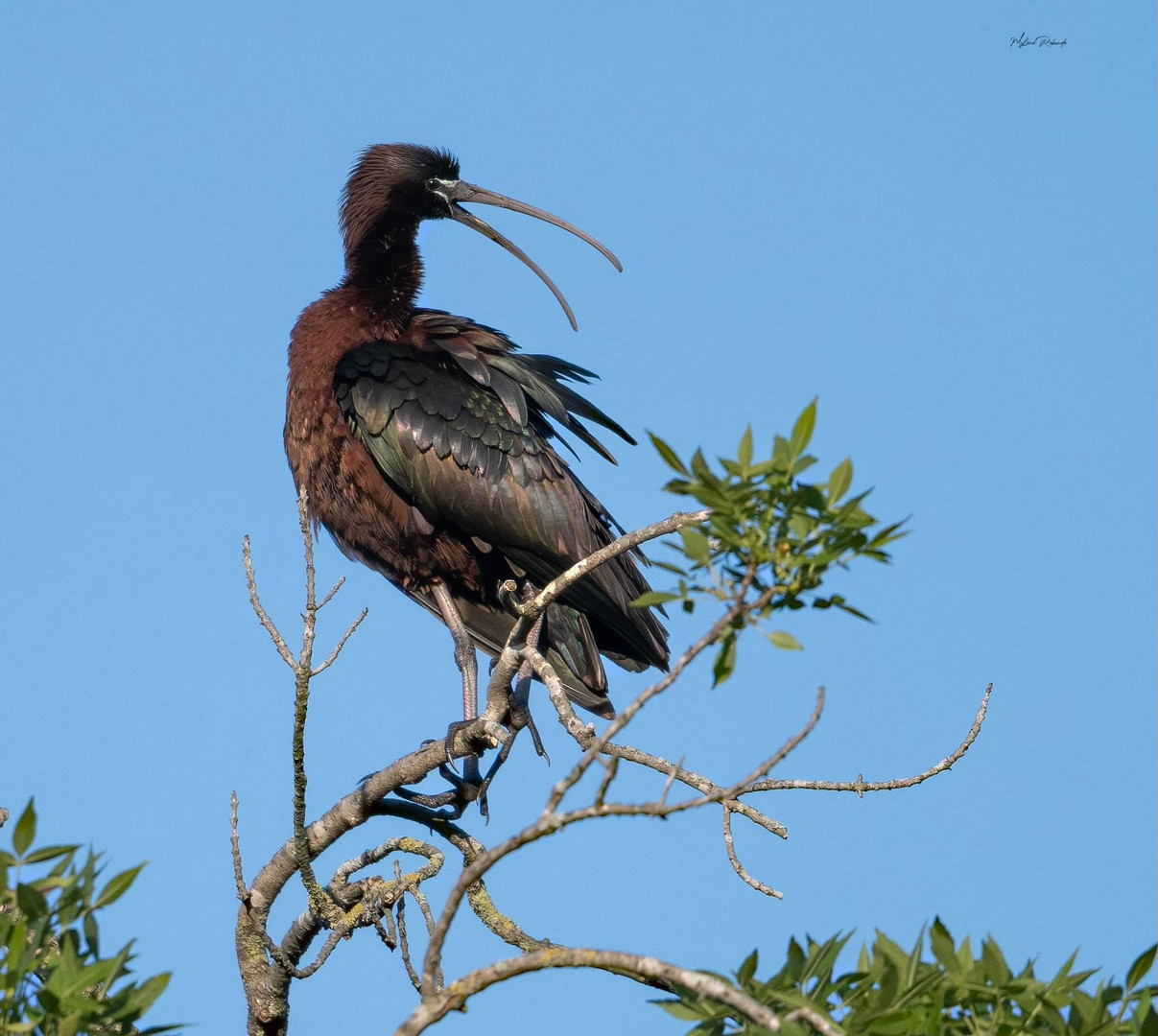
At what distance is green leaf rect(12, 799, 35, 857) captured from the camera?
9.34ft

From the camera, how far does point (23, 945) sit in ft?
9.41

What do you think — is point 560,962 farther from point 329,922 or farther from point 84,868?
point 329,922

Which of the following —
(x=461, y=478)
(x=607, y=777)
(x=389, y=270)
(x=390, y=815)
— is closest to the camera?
(x=607, y=777)

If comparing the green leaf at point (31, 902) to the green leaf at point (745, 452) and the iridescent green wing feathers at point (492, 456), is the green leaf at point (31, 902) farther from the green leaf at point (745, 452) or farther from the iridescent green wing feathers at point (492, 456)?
the iridescent green wing feathers at point (492, 456)

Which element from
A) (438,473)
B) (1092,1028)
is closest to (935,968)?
(1092,1028)

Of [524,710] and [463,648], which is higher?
[463,648]

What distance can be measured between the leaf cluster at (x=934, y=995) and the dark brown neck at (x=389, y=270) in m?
4.91

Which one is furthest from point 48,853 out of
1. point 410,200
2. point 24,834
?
point 410,200

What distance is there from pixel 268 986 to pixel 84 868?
8.39ft

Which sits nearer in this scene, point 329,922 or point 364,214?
point 329,922

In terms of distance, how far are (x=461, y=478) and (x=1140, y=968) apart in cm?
446

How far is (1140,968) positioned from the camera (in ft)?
9.18

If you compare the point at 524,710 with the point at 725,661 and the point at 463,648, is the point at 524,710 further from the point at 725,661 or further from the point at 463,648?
the point at 725,661

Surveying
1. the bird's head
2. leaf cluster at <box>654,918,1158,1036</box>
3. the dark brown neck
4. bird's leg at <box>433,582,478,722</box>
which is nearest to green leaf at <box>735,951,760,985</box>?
leaf cluster at <box>654,918,1158,1036</box>
